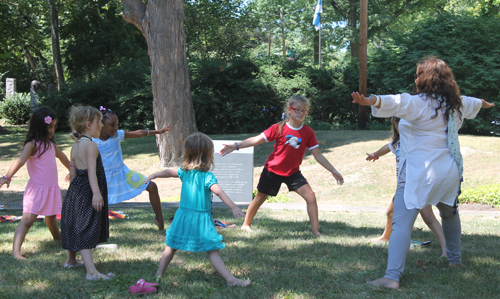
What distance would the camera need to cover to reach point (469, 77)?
15344 mm

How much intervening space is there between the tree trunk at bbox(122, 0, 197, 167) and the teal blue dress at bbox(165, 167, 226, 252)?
27.5ft

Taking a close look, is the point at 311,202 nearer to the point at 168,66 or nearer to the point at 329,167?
the point at 329,167

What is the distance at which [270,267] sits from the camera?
163 inches

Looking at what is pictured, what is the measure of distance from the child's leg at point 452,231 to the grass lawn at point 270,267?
0.45ft

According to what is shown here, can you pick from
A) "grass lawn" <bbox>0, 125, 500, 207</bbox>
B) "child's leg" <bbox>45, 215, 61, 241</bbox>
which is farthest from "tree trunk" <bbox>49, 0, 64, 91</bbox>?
"child's leg" <bbox>45, 215, 61, 241</bbox>

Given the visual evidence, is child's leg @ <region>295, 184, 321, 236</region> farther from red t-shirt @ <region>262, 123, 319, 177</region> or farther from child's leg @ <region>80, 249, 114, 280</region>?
child's leg @ <region>80, 249, 114, 280</region>

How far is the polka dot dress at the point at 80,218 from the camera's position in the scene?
384 centimetres

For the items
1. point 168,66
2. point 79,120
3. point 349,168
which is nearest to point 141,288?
point 79,120

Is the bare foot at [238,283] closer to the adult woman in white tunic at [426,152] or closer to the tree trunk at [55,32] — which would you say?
the adult woman in white tunic at [426,152]

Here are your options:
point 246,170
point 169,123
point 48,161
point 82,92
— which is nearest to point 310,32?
point 82,92

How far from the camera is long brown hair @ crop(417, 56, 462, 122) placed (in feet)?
11.8

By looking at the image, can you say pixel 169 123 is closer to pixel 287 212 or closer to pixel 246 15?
pixel 287 212

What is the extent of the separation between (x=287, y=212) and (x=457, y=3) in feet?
132

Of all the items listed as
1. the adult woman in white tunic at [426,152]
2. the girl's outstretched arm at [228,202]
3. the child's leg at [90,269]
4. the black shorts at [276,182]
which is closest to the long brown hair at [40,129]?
the child's leg at [90,269]
